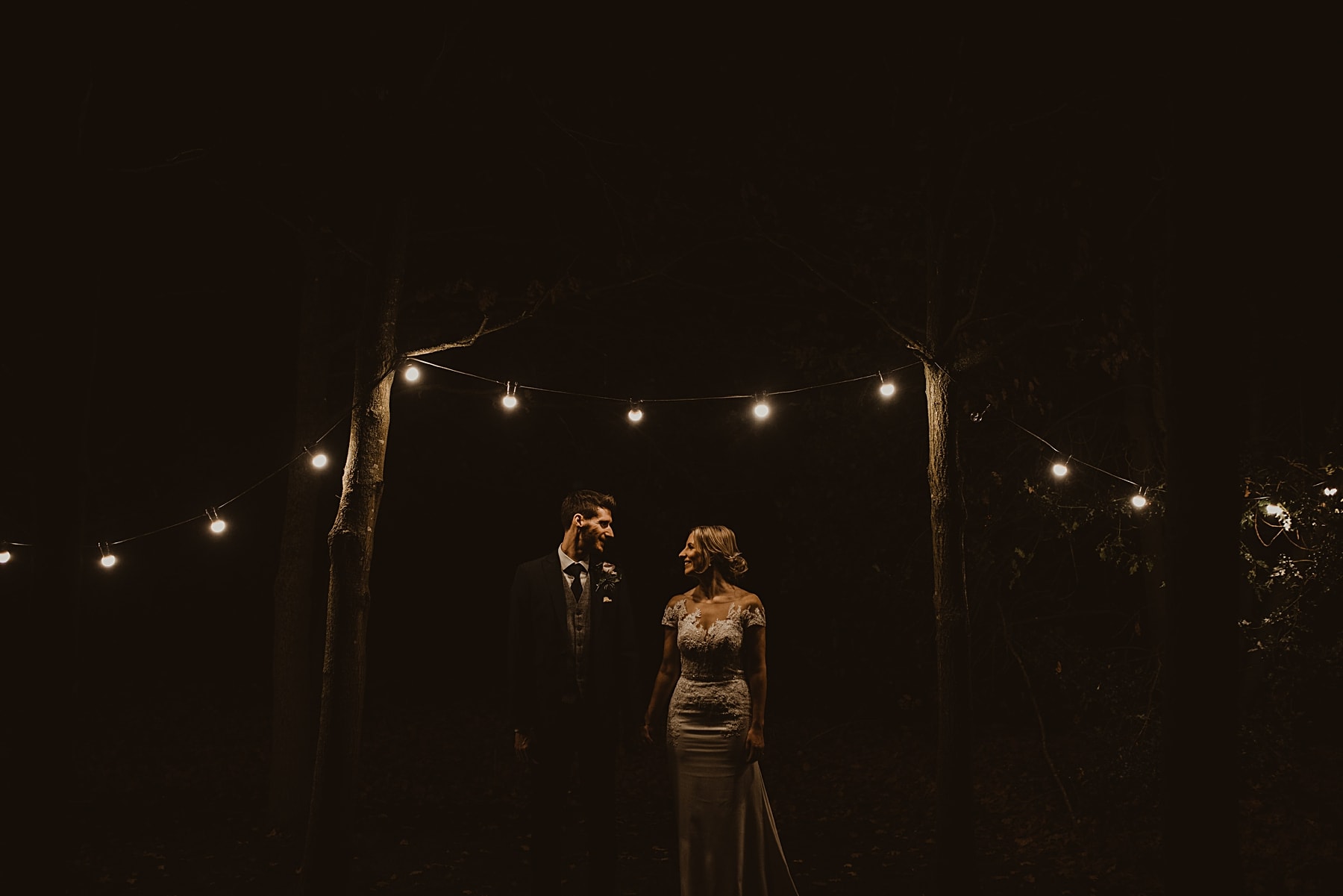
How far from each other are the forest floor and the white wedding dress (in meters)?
1.40

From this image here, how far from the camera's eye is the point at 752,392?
512 inches

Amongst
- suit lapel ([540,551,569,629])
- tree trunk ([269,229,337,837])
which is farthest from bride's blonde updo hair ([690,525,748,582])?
tree trunk ([269,229,337,837])

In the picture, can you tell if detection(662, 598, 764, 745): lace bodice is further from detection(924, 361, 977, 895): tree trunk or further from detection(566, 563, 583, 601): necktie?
detection(924, 361, 977, 895): tree trunk

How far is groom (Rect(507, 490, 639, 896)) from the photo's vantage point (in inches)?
209

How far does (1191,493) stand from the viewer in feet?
14.0

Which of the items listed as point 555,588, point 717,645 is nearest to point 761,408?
point 717,645

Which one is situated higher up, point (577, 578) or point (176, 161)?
point (176, 161)

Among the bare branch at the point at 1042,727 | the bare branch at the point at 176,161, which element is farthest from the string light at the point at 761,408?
the bare branch at the point at 176,161

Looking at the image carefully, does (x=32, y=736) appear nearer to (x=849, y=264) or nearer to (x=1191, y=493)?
(x=1191, y=493)

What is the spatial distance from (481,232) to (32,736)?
22.0 ft

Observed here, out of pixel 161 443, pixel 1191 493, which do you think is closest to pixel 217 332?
pixel 161 443

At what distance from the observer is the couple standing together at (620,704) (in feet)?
17.5

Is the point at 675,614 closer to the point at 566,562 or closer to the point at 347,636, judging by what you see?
the point at 566,562

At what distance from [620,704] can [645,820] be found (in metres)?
4.14
